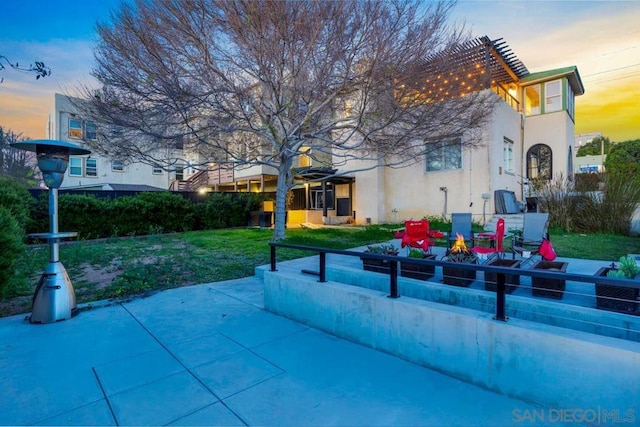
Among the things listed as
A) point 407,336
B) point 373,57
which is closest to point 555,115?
point 373,57

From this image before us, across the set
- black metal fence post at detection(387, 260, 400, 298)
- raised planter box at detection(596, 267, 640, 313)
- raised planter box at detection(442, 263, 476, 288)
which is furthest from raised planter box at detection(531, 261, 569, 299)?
black metal fence post at detection(387, 260, 400, 298)

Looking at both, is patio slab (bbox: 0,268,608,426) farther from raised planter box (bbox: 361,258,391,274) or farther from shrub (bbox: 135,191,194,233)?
shrub (bbox: 135,191,194,233)

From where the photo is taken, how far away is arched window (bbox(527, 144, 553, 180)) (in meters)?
17.1

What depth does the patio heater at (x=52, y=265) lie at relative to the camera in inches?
158

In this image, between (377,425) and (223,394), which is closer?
(377,425)

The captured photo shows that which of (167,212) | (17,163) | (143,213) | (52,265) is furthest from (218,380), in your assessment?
(17,163)

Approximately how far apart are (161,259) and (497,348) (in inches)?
306

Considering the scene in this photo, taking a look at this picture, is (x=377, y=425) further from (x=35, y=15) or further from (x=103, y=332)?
(x=35, y=15)

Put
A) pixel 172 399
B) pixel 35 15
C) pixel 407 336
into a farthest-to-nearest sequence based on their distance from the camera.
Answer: pixel 35 15
pixel 407 336
pixel 172 399

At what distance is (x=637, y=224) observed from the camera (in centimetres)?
1030

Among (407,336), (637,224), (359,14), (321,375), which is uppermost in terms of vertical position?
(359,14)

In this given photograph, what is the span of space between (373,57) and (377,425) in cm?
744

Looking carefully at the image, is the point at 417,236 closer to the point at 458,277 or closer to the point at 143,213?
the point at 458,277

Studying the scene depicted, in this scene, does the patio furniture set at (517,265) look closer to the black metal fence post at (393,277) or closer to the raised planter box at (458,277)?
the raised planter box at (458,277)
